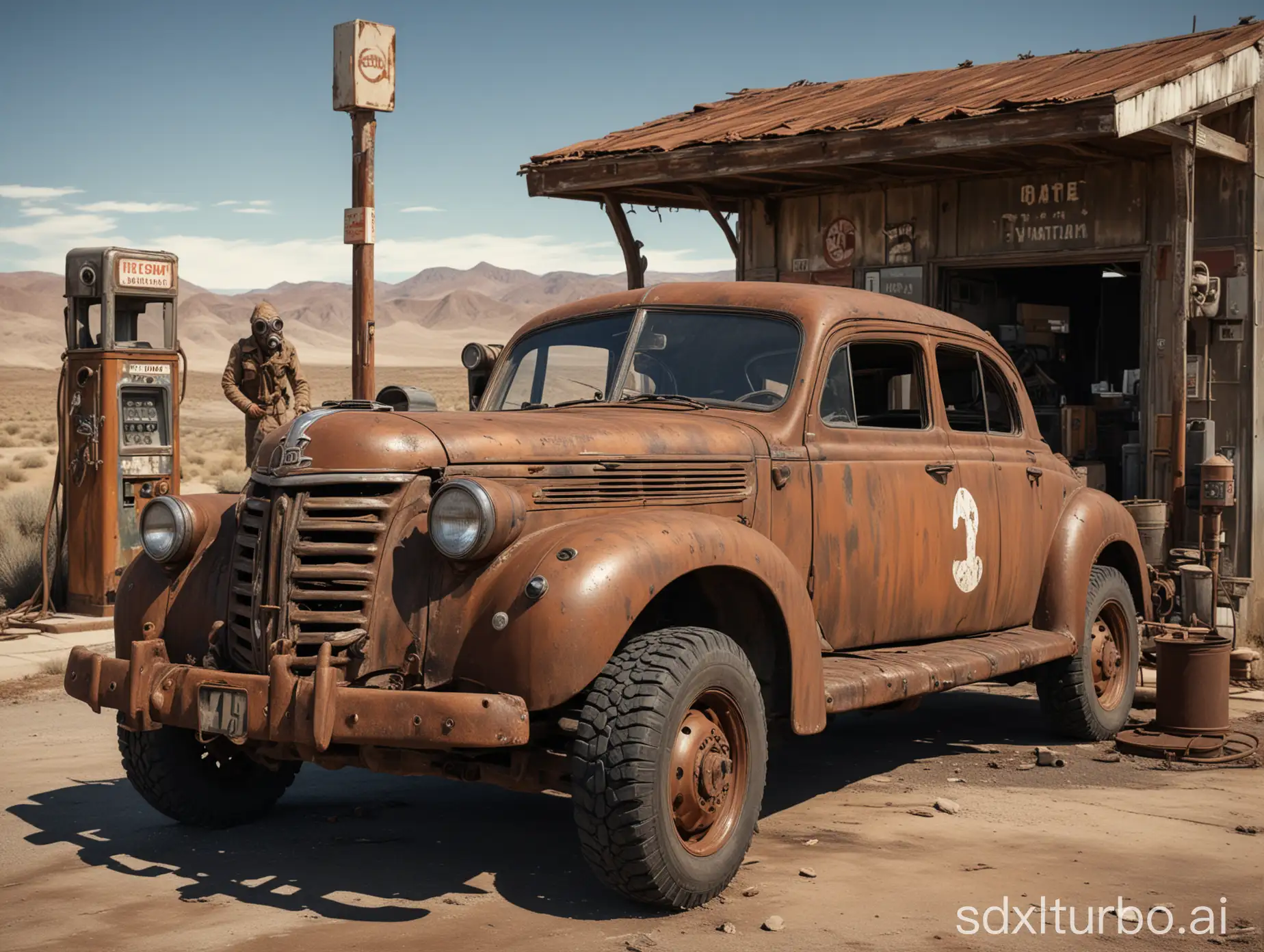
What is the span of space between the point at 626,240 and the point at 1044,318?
4.27 metres

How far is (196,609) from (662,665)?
1721mm

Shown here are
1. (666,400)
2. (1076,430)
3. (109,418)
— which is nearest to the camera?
(666,400)

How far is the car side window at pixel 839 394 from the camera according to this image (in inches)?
231

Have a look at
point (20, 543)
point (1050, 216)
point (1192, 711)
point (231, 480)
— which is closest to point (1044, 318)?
point (1050, 216)

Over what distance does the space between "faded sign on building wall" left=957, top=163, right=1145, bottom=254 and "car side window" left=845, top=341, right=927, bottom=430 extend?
4.80 meters

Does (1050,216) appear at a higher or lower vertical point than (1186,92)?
lower

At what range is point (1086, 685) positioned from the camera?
7.21 meters

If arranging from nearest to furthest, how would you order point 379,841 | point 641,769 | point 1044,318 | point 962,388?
1. point 641,769
2. point 379,841
3. point 962,388
4. point 1044,318

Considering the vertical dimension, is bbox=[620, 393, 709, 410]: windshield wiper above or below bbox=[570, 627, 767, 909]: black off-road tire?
above

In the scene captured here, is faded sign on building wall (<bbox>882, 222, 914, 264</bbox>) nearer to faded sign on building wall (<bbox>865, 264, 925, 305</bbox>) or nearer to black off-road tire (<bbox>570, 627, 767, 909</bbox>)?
faded sign on building wall (<bbox>865, 264, 925, 305</bbox>)

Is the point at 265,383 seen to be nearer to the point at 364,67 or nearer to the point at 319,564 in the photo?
the point at 364,67

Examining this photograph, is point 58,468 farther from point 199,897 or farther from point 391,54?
point 199,897

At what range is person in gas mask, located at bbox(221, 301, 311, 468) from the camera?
1127 centimetres

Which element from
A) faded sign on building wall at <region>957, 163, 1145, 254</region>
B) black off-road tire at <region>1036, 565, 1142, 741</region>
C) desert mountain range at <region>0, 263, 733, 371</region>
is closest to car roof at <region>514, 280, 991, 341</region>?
black off-road tire at <region>1036, 565, 1142, 741</region>
